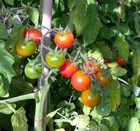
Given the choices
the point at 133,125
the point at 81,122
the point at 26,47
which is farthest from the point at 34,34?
the point at 133,125

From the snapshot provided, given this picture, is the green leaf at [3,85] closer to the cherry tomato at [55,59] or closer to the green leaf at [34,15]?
the cherry tomato at [55,59]

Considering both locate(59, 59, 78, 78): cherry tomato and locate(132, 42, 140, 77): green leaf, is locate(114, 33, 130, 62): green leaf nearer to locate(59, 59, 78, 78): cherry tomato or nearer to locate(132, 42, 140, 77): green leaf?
locate(132, 42, 140, 77): green leaf

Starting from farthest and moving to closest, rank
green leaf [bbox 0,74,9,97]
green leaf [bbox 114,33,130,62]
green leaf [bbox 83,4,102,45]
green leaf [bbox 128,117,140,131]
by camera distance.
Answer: green leaf [bbox 128,117,140,131] < green leaf [bbox 114,33,130,62] < green leaf [bbox 83,4,102,45] < green leaf [bbox 0,74,9,97]

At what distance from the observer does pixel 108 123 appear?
1.25 metres

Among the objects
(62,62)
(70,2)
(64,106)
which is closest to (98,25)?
(70,2)

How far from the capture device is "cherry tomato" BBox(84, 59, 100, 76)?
0.96 meters

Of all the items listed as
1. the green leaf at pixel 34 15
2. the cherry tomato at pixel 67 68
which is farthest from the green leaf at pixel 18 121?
the green leaf at pixel 34 15

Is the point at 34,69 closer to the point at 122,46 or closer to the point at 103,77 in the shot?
the point at 103,77

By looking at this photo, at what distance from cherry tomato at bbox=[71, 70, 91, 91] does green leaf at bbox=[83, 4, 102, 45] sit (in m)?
0.17

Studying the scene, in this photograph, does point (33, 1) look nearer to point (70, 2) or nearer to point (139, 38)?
point (70, 2)

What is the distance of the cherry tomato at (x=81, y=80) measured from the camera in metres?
0.94

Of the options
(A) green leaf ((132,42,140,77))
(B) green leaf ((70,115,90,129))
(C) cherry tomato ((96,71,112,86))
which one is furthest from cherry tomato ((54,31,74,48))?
(A) green leaf ((132,42,140,77))

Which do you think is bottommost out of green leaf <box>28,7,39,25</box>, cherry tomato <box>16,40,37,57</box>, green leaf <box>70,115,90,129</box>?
green leaf <box>70,115,90,129</box>

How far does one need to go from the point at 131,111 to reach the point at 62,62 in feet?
2.04
